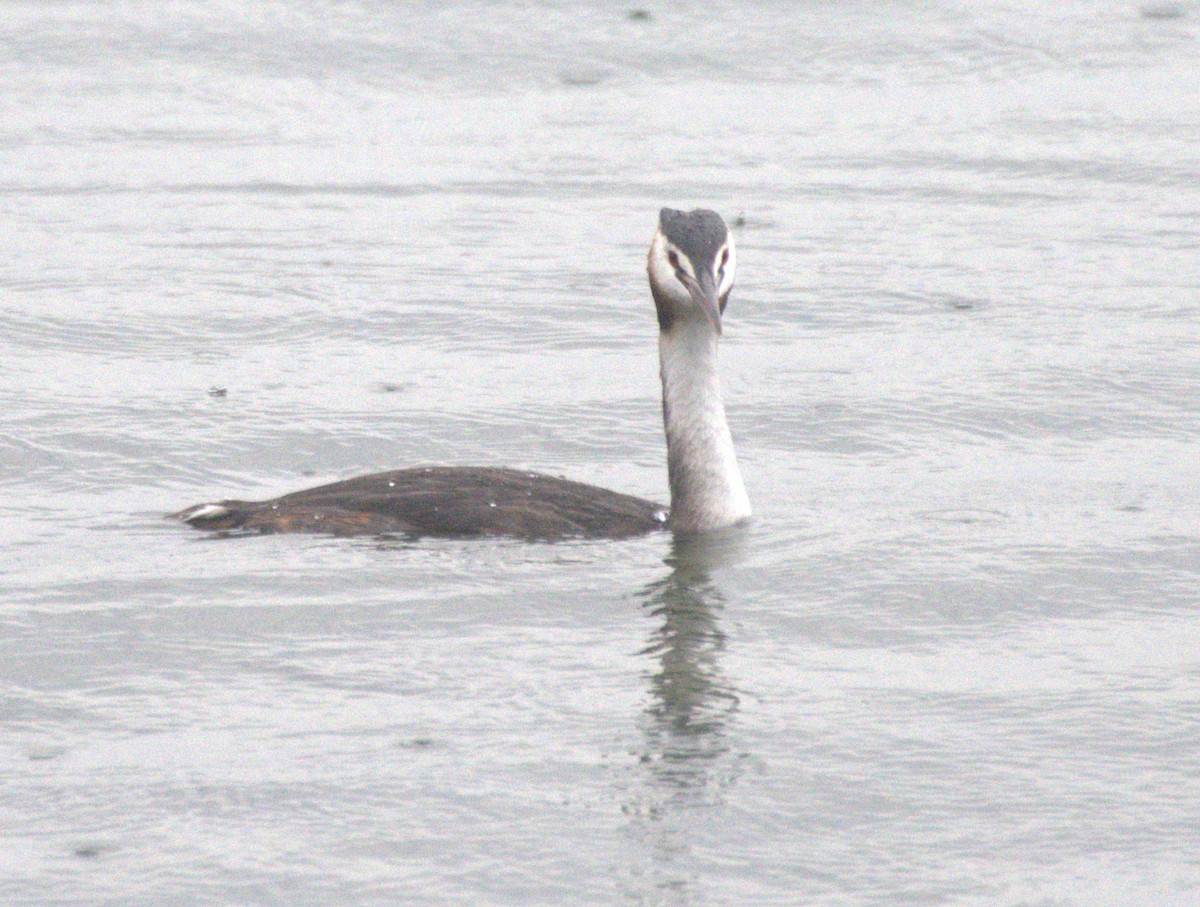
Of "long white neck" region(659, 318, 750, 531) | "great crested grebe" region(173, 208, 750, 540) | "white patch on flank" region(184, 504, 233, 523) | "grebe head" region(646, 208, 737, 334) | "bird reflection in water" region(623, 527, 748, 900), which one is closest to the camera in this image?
"bird reflection in water" region(623, 527, 748, 900)

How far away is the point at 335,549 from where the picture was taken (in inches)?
355

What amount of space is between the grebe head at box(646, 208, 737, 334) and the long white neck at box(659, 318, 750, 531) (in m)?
0.25

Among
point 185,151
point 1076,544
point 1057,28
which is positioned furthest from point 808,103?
point 1076,544

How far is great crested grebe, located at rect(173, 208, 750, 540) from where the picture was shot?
29.8 feet

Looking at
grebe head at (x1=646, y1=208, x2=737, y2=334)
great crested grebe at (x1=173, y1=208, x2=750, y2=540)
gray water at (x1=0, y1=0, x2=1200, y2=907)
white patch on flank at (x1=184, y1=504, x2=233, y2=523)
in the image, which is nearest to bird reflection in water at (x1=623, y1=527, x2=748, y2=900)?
gray water at (x1=0, y1=0, x2=1200, y2=907)

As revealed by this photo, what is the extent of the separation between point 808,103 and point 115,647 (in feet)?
37.0

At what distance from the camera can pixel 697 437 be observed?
9.48 metres

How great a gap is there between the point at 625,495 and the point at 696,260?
107 centimetres

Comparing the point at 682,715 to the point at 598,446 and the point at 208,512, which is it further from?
the point at 598,446

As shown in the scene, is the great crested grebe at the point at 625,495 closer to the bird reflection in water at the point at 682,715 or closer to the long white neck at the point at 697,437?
the long white neck at the point at 697,437

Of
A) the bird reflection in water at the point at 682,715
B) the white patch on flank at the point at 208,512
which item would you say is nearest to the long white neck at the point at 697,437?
the bird reflection in water at the point at 682,715

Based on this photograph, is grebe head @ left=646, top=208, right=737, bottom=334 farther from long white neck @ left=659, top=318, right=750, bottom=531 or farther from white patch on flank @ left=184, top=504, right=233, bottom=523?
white patch on flank @ left=184, top=504, right=233, bottom=523

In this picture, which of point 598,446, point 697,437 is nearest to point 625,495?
point 697,437

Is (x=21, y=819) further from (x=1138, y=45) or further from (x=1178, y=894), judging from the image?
(x=1138, y=45)
